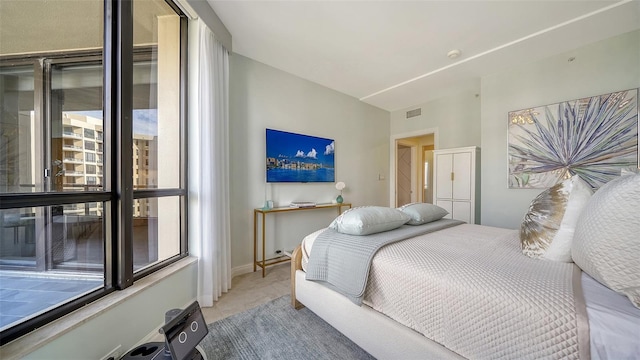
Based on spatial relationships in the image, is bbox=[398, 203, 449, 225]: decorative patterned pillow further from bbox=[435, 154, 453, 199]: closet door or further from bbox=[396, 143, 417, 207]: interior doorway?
bbox=[396, 143, 417, 207]: interior doorway

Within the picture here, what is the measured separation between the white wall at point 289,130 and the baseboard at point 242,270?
0.09 ft

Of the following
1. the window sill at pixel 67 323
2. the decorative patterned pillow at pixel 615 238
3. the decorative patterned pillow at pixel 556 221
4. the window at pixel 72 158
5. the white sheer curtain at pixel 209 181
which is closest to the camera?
the decorative patterned pillow at pixel 615 238

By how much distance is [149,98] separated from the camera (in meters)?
1.68

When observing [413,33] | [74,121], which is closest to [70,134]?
[74,121]

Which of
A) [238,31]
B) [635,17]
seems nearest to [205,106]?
[238,31]

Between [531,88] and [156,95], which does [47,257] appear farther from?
[531,88]

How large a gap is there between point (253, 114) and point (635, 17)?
12.6 feet

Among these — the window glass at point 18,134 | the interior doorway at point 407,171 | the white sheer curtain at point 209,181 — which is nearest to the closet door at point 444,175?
the interior doorway at point 407,171

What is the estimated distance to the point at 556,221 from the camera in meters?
1.13

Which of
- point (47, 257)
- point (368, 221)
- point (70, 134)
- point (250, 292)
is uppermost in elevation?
point (70, 134)

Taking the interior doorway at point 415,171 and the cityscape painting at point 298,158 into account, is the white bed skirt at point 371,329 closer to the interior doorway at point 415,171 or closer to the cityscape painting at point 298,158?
the cityscape painting at point 298,158

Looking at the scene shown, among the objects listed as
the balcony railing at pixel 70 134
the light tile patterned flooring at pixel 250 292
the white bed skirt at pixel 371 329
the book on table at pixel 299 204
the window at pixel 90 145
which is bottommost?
the light tile patterned flooring at pixel 250 292

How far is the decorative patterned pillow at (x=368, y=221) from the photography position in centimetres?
153

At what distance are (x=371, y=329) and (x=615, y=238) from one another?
1091 mm
